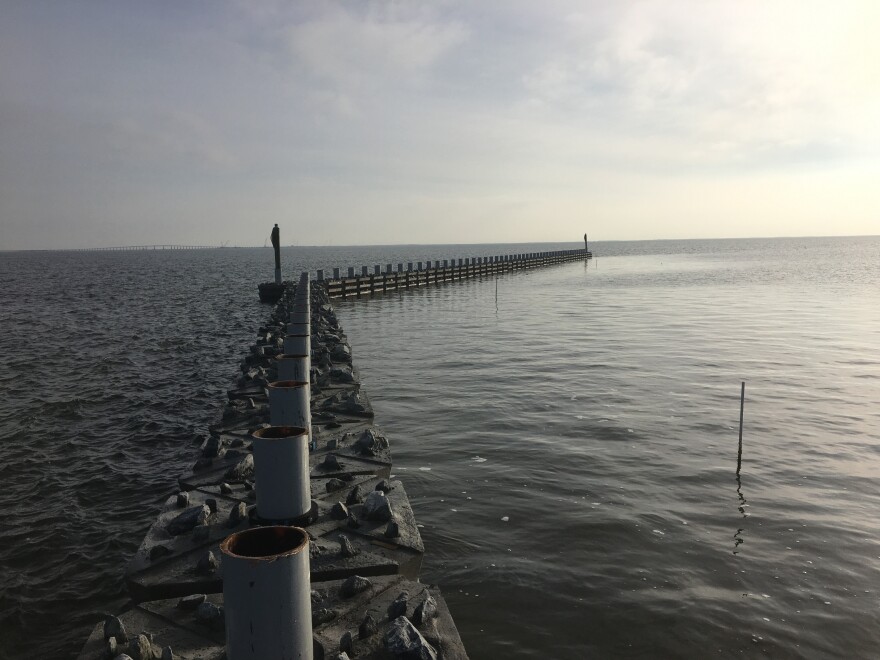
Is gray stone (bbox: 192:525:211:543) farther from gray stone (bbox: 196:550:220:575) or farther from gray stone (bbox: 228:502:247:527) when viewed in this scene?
gray stone (bbox: 196:550:220:575)

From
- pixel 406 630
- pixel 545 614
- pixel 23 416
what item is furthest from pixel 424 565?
pixel 23 416

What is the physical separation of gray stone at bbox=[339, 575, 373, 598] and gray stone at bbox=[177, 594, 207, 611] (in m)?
0.98

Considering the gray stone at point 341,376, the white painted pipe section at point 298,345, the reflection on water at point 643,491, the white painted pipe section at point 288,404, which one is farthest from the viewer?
the gray stone at point 341,376

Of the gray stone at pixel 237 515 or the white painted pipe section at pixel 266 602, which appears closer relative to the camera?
the white painted pipe section at pixel 266 602

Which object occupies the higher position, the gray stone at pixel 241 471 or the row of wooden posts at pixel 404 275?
the row of wooden posts at pixel 404 275

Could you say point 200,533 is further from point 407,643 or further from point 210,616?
point 407,643

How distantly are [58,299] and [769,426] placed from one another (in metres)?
52.3

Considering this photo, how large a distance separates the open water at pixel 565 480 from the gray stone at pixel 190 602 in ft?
7.22

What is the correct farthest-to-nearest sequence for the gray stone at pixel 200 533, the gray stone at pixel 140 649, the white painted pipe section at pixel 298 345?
1. the white painted pipe section at pixel 298 345
2. the gray stone at pixel 200 533
3. the gray stone at pixel 140 649

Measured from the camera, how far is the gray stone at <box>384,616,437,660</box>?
3732 millimetres

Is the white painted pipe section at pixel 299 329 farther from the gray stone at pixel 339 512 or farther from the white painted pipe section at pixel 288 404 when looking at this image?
the gray stone at pixel 339 512

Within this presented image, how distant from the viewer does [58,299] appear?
Answer: 4909 cm

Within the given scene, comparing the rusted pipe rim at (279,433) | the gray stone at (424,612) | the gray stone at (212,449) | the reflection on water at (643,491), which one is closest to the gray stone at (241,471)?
the gray stone at (212,449)

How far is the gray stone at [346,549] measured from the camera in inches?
195
